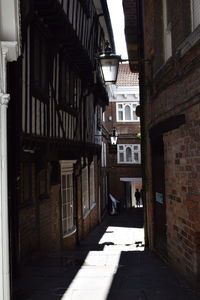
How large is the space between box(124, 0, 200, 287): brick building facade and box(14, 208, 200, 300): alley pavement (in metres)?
0.29

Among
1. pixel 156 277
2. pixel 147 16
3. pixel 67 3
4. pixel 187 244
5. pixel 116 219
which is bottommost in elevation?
pixel 116 219

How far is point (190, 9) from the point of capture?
493 centimetres

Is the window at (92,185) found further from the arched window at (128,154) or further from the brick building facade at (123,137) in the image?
the arched window at (128,154)

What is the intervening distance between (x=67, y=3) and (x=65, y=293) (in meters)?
7.36

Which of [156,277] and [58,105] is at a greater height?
[58,105]

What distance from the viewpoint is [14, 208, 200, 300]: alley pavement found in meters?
4.70

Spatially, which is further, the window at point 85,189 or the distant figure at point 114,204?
the distant figure at point 114,204

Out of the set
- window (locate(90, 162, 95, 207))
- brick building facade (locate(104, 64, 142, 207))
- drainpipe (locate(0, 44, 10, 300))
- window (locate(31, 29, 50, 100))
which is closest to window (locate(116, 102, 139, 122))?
brick building facade (locate(104, 64, 142, 207))

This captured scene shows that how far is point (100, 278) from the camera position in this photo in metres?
5.45

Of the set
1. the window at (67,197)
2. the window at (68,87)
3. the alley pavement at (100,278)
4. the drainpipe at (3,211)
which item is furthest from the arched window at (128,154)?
the drainpipe at (3,211)

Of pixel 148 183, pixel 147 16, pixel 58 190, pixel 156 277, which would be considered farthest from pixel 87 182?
pixel 156 277

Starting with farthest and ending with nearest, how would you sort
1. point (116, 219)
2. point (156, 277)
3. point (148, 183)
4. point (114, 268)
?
point (116, 219) < point (148, 183) < point (114, 268) < point (156, 277)

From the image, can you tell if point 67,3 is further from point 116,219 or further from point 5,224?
point 116,219

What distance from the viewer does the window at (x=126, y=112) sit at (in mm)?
26109
